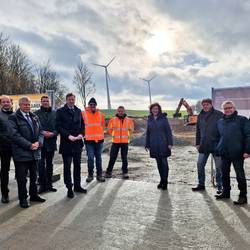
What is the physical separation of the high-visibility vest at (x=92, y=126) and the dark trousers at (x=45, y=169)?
1.10 metres

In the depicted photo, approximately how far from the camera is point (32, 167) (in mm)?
5465

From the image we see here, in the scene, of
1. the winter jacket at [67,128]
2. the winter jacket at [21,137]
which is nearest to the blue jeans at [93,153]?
the winter jacket at [67,128]

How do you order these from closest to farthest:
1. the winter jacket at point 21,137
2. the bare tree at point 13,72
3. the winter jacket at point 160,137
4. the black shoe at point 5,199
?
the winter jacket at point 21,137 → the black shoe at point 5,199 → the winter jacket at point 160,137 → the bare tree at point 13,72

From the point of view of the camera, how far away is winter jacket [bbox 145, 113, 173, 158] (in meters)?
6.47

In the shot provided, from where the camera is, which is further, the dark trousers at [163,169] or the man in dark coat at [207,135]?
the dark trousers at [163,169]

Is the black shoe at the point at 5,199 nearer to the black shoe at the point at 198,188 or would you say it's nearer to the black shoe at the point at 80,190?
the black shoe at the point at 80,190

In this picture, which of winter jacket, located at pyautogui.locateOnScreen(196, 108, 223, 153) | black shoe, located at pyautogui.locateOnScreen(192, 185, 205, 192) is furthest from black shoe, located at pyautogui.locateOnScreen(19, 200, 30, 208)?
winter jacket, located at pyautogui.locateOnScreen(196, 108, 223, 153)

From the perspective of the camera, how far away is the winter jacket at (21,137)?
16.9 feet

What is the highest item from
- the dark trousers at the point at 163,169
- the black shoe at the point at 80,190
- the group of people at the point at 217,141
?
the group of people at the point at 217,141

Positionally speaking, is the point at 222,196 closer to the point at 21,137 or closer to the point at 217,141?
the point at 217,141

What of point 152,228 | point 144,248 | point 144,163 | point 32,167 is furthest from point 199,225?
point 144,163

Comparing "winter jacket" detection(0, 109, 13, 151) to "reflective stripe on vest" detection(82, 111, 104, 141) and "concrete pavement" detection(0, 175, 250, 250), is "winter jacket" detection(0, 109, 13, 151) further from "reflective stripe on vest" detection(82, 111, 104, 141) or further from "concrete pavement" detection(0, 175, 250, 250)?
"reflective stripe on vest" detection(82, 111, 104, 141)

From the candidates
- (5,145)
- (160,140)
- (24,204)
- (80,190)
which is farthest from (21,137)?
(160,140)

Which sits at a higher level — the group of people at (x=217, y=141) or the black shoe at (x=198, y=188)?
the group of people at (x=217, y=141)
